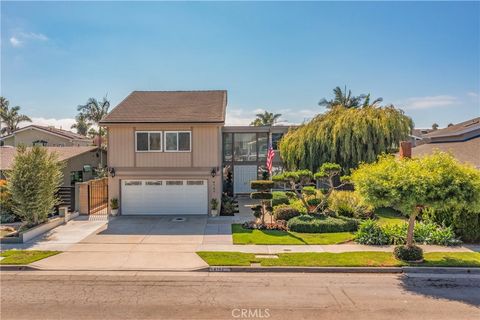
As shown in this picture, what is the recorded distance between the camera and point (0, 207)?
58.7ft

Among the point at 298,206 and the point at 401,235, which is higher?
the point at 298,206

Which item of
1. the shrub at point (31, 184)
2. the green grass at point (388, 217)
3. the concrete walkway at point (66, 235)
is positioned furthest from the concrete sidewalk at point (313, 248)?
the shrub at point (31, 184)

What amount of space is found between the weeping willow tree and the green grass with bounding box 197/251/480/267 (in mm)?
10524

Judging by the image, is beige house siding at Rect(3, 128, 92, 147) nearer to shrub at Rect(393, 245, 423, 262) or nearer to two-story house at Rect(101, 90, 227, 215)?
two-story house at Rect(101, 90, 227, 215)

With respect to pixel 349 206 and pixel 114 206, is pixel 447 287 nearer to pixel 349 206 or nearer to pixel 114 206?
pixel 349 206

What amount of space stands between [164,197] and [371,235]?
439 inches

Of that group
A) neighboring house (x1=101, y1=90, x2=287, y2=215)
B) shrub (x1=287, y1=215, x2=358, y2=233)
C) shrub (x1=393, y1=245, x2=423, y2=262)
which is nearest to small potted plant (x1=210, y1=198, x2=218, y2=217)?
neighboring house (x1=101, y1=90, x2=287, y2=215)

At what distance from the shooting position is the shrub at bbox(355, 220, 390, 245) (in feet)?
44.1

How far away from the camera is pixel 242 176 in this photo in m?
26.7

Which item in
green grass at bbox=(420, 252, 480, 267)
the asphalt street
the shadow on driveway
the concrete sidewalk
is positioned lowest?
the shadow on driveway

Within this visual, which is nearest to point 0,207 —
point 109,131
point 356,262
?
point 109,131

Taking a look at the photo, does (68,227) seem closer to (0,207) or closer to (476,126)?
(0,207)

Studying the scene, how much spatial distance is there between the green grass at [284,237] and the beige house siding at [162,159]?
4.67 metres

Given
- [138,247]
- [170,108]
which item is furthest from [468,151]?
[138,247]
